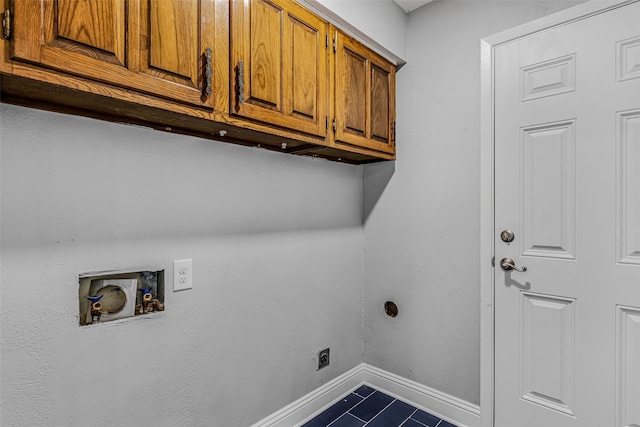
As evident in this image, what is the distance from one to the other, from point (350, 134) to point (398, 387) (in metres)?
1.58

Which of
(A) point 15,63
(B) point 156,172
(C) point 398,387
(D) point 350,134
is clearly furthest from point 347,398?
(A) point 15,63

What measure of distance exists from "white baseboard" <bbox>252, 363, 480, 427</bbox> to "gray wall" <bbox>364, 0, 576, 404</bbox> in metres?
0.05

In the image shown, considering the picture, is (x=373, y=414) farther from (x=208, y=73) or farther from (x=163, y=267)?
(x=208, y=73)

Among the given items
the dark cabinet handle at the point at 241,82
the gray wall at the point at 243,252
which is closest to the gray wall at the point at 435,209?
the gray wall at the point at 243,252

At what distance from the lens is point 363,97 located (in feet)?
5.98

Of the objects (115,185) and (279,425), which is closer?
(115,185)

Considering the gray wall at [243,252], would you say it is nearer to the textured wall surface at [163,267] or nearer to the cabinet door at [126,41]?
the textured wall surface at [163,267]

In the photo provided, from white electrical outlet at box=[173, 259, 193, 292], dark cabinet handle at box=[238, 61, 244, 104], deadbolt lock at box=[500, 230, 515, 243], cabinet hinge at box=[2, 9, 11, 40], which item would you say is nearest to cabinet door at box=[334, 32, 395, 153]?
dark cabinet handle at box=[238, 61, 244, 104]

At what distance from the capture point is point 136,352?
1.27 m

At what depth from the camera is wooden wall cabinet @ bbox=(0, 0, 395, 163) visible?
880mm

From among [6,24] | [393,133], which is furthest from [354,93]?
[6,24]

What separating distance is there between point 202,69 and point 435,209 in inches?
56.0

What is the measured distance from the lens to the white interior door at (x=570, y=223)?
4.45 feet

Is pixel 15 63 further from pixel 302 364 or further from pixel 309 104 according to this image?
pixel 302 364
